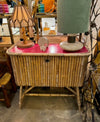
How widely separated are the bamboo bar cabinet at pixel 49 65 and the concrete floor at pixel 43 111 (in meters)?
0.43

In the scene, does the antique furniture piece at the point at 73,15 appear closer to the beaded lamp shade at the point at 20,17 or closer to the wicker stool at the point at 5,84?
the beaded lamp shade at the point at 20,17

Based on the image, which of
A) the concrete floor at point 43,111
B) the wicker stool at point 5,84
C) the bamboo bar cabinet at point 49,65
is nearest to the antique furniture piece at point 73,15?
the bamboo bar cabinet at point 49,65

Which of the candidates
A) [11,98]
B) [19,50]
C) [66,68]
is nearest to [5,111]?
[11,98]

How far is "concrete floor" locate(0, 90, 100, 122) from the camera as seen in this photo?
137cm

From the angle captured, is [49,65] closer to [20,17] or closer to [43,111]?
[20,17]

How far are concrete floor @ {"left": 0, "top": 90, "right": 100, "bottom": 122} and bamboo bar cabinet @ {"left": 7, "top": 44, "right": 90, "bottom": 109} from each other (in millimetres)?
428

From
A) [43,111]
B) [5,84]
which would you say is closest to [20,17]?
[5,84]

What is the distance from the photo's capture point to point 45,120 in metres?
1.36

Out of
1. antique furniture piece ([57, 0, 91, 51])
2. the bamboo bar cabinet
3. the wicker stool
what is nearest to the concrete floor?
the wicker stool

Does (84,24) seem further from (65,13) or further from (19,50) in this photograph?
(19,50)

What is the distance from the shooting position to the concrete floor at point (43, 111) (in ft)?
4.51

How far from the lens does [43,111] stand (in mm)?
1483

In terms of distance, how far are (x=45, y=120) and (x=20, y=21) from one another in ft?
4.03

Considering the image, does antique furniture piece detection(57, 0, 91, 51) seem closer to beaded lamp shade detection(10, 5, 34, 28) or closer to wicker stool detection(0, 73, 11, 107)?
beaded lamp shade detection(10, 5, 34, 28)
